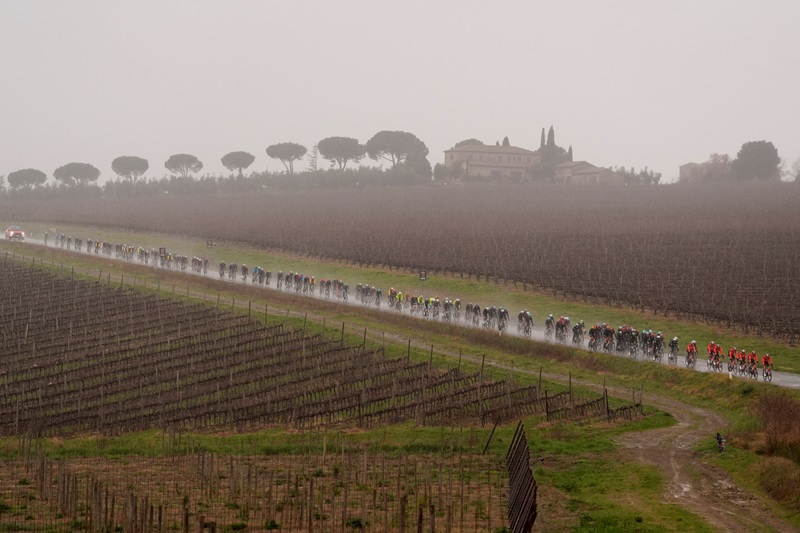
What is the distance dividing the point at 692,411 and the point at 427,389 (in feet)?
36.9

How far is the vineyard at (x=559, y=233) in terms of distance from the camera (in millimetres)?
65000

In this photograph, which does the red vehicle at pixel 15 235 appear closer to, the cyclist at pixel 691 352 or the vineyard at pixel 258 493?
the vineyard at pixel 258 493

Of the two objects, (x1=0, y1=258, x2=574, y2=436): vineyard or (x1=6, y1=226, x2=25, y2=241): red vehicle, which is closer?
(x1=0, y1=258, x2=574, y2=436): vineyard

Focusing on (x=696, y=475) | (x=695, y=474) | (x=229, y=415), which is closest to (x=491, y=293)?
(x=229, y=415)

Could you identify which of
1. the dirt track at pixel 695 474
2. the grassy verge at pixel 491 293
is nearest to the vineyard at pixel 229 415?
the dirt track at pixel 695 474

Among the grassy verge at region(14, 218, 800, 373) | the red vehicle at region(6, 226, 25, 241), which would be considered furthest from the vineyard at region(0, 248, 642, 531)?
the red vehicle at region(6, 226, 25, 241)

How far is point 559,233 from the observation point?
10612 centimetres

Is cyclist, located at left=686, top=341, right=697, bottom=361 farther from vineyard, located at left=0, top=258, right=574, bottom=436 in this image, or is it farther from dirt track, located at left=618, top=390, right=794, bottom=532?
vineyard, located at left=0, top=258, right=574, bottom=436

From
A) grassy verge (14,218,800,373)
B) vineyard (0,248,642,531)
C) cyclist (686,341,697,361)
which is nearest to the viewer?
vineyard (0,248,642,531)

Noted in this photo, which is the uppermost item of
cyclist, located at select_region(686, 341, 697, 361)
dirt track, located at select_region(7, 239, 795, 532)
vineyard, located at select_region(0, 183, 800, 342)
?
vineyard, located at select_region(0, 183, 800, 342)

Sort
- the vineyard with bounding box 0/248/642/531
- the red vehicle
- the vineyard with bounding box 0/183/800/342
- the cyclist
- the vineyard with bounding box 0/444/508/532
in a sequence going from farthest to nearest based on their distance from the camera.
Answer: the red vehicle < the vineyard with bounding box 0/183/800/342 < the cyclist < the vineyard with bounding box 0/248/642/531 < the vineyard with bounding box 0/444/508/532

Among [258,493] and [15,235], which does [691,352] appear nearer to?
[258,493]

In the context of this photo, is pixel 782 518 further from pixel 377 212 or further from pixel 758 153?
pixel 758 153

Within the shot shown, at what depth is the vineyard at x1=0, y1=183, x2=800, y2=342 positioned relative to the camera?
65.0 meters
